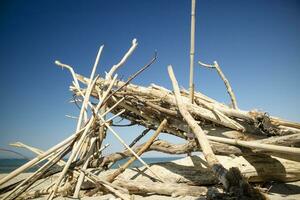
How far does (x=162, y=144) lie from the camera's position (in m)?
3.90

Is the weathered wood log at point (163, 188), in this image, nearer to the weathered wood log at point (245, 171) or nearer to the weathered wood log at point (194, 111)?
the weathered wood log at point (245, 171)

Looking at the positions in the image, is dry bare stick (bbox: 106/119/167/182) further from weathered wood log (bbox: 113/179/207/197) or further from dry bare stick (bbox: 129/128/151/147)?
dry bare stick (bbox: 129/128/151/147)

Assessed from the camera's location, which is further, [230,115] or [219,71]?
[219,71]

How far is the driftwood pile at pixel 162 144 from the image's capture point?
2.69 meters

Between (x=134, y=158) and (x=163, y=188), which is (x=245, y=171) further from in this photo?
(x=134, y=158)

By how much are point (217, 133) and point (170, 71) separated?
1396 millimetres

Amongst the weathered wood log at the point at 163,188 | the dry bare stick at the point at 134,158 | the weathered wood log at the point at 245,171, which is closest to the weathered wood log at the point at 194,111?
the dry bare stick at the point at 134,158

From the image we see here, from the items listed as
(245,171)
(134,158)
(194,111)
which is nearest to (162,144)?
(134,158)

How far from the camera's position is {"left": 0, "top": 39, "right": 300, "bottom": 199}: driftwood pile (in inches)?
106

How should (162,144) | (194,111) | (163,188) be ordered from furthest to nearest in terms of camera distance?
(162,144) → (194,111) → (163,188)

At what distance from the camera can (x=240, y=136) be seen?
11.3ft

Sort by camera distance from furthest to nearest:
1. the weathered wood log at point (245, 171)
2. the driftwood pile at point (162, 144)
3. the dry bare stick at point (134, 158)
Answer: the dry bare stick at point (134, 158)
the weathered wood log at point (245, 171)
the driftwood pile at point (162, 144)

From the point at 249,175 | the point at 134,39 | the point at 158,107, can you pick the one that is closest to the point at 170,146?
the point at 158,107

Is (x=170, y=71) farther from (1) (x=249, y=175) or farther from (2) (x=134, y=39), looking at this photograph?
(1) (x=249, y=175)
